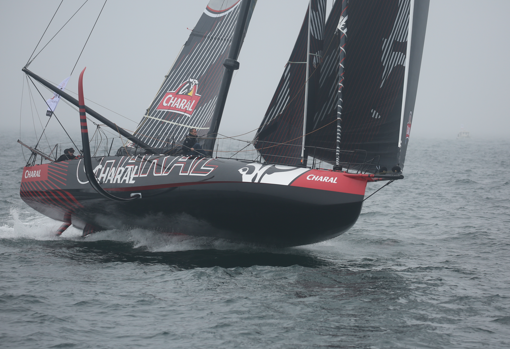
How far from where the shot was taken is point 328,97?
34.2 feet

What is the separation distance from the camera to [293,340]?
18.1 ft

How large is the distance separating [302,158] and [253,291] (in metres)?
4.02

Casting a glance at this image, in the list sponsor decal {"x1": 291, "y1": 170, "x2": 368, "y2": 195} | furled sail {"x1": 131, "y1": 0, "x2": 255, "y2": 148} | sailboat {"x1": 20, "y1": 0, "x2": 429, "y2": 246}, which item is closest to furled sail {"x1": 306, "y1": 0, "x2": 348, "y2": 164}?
sailboat {"x1": 20, "y1": 0, "x2": 429, "y2": 246}

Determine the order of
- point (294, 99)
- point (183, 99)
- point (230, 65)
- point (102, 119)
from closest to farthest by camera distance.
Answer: point (294, 99) < point (102, 119) < point (230, 65) < point (183, 99)

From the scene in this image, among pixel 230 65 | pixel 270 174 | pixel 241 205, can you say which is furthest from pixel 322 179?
pixel 230 65

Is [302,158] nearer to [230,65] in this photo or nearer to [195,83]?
[230,65]

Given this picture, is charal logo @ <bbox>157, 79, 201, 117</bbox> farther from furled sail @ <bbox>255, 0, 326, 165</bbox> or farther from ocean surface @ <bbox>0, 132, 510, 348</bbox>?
ocean surface @ <bbox>0, 132, 510, 348</bbox>

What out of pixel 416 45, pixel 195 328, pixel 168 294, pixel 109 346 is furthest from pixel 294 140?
pixel 109 346

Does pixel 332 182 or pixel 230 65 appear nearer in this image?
pixel 332 182

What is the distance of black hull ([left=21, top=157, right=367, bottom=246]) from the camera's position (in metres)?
8.84

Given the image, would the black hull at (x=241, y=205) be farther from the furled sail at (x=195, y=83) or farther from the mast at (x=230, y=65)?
the furled sail at (x=195, y=83)

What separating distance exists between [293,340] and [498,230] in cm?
965

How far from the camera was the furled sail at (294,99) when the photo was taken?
10758 mm

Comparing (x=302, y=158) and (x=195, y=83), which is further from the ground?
(x=195, y=83)
